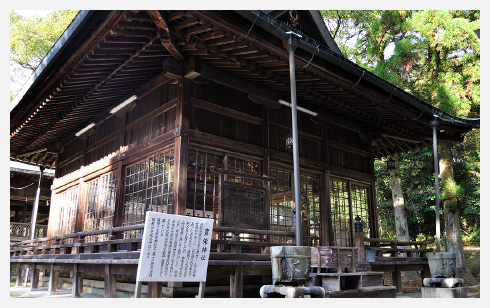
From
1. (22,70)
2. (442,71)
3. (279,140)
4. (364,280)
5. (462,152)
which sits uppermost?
(22,70)

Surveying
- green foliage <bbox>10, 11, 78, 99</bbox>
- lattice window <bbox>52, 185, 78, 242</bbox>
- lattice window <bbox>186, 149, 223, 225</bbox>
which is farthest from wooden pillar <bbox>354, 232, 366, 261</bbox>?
green foliage <bbox>10, 11, 78, 99</bbox>

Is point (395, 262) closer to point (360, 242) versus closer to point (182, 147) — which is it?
point (360, 242)

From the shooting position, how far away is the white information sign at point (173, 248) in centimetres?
491

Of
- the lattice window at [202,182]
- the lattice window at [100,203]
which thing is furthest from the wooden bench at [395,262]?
the lattice window at [100,203]

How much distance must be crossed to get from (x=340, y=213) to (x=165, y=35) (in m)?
7.28

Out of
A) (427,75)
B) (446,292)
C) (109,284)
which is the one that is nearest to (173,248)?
(109,284)

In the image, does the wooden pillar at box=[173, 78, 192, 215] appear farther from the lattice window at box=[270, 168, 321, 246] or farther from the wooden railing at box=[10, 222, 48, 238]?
the wooden railing at box=[10, 222, 48, 238]

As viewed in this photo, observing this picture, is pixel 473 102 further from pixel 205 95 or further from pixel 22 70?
pixel 22 70

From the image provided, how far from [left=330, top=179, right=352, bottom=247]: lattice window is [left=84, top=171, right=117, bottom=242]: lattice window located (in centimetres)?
612

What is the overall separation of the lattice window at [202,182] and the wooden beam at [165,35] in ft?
6.71

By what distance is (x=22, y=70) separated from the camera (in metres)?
24.4

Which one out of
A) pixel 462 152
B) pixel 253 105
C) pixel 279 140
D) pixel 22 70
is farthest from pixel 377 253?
pixel 22 70

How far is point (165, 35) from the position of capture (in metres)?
6.69

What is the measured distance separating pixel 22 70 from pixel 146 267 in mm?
24410
